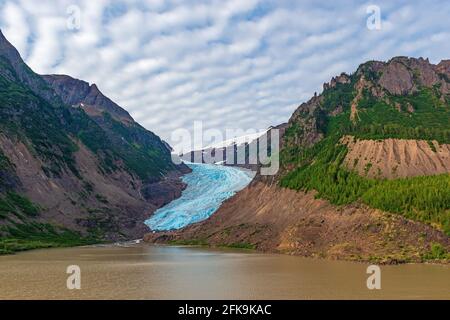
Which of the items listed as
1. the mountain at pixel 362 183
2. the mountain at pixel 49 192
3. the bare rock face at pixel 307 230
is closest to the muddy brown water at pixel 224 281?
the bare rock face at pixel 307 230

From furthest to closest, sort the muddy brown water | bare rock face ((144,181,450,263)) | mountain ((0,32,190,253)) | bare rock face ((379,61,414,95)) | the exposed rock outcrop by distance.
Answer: bare rock face ((379,61,414,95)), mountain ((0,32,190,253)), the exposed rock outcrop, bare rock face ((144,181,450,263)), the muddy brown water

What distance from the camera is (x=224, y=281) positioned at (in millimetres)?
53781

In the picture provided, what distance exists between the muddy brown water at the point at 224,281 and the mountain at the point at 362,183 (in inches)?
623

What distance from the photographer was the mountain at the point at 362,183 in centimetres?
8712

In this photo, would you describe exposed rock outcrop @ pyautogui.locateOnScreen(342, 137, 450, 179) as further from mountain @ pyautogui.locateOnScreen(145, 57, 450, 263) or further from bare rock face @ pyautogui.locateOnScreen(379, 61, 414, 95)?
bare rock face @ pyautogui.locateOnScreen(379, 61, 414, 95)

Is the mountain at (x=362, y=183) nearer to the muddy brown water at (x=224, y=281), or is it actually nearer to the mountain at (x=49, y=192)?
the muddy brown water at (x=224, y=281)

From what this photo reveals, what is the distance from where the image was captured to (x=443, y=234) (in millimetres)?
82312

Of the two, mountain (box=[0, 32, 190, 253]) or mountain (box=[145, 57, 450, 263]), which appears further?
mountain (box=[0, 32, 190, 253])

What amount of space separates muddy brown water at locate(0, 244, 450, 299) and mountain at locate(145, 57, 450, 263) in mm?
15817

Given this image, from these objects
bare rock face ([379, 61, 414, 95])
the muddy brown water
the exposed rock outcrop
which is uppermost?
bare rock face ([379, 61, 414, 95])

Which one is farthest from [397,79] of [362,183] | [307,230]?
[307,230]

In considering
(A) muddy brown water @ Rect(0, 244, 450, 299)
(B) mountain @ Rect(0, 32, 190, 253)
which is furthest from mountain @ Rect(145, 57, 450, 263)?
(B) mountain @ Rect(0, 32, 190, 253)

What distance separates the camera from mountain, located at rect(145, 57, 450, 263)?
87125 mm
